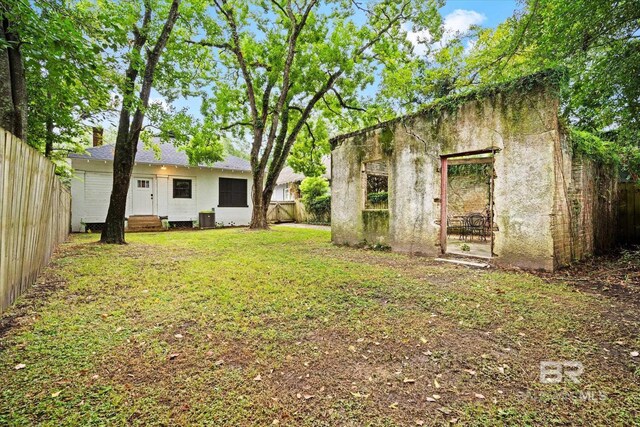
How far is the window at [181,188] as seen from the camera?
50.1 ft

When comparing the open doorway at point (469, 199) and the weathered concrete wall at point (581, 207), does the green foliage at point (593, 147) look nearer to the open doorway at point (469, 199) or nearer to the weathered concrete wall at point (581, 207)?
the weathered concrete wall at point (581, 207)

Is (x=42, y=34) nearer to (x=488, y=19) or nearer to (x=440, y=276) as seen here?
(x=440, y=276)

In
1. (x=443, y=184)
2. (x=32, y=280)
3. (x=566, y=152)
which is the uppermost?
(x=566, y=152)

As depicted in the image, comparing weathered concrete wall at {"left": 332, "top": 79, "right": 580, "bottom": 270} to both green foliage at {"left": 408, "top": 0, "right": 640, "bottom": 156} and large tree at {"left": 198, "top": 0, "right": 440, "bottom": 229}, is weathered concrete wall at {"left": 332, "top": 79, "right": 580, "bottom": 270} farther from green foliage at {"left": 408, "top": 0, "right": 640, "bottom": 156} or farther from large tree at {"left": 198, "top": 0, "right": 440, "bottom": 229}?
large tree at {"left": 198, "top": 0, "right": 440, "bottom": 229}

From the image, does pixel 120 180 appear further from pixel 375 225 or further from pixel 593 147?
pixel 593 147

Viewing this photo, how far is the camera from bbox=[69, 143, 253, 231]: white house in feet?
42.4

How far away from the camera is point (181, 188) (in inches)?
610

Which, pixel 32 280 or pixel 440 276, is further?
pixel 440 276

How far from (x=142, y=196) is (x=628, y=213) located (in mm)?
17947

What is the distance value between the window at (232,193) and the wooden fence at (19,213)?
12567 millimetres

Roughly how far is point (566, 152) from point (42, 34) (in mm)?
8469

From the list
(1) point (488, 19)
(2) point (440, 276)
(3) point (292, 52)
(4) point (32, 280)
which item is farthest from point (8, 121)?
(1) point (488, 19)

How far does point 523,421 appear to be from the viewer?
5.68 ft

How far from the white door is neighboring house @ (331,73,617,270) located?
10.3m
